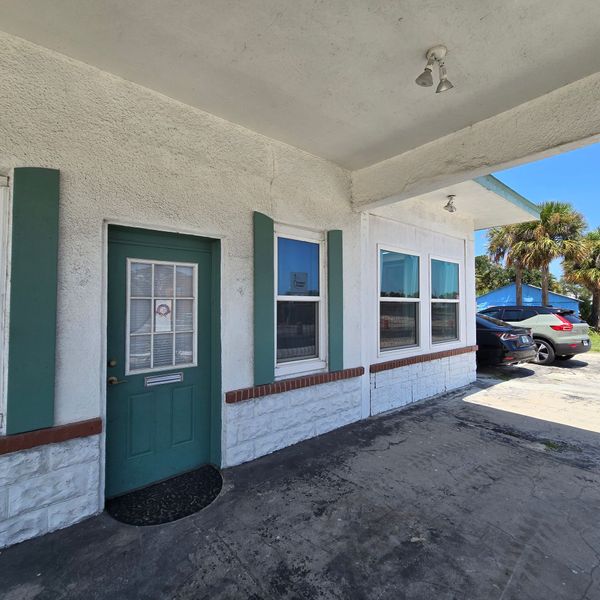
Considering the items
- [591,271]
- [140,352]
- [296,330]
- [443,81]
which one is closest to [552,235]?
[591,271]

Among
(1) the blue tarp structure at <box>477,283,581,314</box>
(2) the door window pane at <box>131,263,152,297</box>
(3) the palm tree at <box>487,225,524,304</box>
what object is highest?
(3) the palm tree at <box>487,225,524,304</box>

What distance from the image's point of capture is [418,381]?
5883 mm

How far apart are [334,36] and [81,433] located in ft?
11.5

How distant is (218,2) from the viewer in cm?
209

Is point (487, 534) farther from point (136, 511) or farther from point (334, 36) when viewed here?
point (334, 36)

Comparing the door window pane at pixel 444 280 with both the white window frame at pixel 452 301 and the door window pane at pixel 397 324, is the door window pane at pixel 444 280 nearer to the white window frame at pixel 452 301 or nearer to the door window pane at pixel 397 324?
the white window frame at pixel 452 301

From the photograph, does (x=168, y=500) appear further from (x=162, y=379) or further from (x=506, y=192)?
(x=506, y=192)

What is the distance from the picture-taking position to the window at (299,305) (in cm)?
407

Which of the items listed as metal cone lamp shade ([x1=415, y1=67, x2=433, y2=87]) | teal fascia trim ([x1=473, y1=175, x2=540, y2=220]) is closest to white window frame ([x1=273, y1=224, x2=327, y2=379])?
metal cone lamp shade ([x1=415, y1=67, x2=433, y2=87])

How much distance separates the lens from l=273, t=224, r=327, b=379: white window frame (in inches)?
157

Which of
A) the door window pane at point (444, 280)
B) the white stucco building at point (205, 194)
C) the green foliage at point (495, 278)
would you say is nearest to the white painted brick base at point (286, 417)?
the white stucco building at point (205, 194)

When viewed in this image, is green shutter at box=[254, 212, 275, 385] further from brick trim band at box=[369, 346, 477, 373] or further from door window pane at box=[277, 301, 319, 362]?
brick trim band at box=[369, 346, 477, 373]

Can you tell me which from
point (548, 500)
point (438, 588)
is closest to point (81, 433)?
point (438, 588)

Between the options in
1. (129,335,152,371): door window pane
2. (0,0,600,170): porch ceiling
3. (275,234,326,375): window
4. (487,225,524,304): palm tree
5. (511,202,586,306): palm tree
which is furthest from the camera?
(487,225,524,304): palm tree
